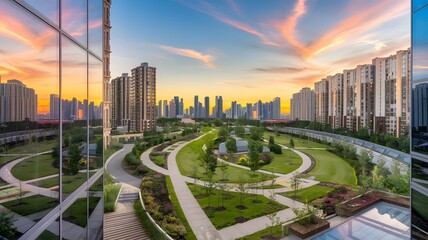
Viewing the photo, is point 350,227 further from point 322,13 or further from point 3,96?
point 322,13

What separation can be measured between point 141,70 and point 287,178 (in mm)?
27747

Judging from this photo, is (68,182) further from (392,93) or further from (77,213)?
(392,93)

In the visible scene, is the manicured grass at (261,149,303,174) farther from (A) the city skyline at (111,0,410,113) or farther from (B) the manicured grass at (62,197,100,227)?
(B) the manicured grass at (62,197,100,227)

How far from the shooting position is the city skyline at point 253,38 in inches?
765

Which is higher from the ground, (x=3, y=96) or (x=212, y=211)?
(x=3, y=96)

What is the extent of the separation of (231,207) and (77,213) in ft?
36.0

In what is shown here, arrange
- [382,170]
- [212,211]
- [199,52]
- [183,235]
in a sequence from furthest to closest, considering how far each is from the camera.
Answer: [199,52], [382,170], [212,211], [183,235]

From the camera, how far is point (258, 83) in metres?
34.9

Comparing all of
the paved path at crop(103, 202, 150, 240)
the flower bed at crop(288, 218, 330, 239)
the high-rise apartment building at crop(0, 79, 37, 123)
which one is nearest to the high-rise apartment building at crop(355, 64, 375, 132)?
the flower bed at crop(288, 218, 330, 239)

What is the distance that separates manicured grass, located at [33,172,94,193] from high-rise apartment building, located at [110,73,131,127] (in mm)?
39140

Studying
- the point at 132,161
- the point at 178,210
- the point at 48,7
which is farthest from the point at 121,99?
the point at 48,7

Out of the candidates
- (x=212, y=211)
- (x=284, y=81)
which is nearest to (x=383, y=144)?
(x=284, y=81)

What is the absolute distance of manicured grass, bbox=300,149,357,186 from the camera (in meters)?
19.2

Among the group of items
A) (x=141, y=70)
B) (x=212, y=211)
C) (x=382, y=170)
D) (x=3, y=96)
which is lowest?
(x=212, y=211)
